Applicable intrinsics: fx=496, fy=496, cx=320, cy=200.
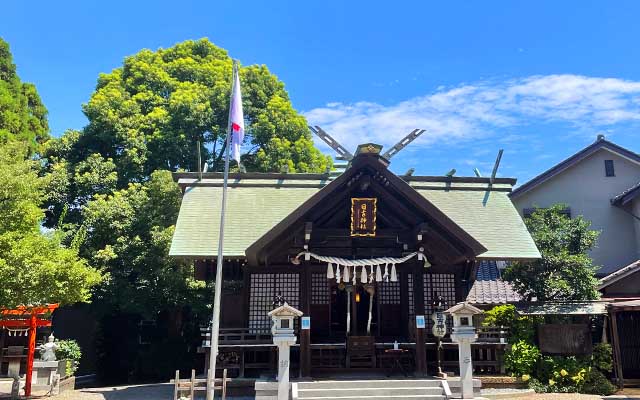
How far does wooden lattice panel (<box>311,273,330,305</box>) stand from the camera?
17438 mm

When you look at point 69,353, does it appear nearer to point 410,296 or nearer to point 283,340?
point 283,340

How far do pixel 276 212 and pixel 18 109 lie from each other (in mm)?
18530

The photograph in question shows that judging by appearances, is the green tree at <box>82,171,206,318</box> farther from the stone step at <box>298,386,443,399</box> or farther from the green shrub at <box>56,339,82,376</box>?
the stone step at <box>298,386,443,399</box>

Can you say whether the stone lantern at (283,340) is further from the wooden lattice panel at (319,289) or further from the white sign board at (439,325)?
the white sign board at (439,325)

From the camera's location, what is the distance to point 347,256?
16.2 meters

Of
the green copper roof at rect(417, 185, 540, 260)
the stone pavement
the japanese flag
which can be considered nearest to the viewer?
the stone pavement

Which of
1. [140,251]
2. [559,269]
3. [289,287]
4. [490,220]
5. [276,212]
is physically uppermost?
[276,212]

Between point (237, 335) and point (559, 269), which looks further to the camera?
point (559, 269)

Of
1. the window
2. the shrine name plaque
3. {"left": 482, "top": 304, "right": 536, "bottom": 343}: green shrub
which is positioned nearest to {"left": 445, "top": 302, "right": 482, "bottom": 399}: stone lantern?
{"left": 482, "top": 304, "right": 536, "bottom": 343}: green shrub

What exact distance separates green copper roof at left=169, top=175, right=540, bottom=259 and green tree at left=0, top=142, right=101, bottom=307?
125 inches

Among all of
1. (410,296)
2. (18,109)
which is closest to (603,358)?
(410,296)

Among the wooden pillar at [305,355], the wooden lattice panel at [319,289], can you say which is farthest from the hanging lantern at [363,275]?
the wooden lattice panel at [319,289]

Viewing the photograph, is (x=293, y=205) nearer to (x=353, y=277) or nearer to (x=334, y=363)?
(x=353, y=277)

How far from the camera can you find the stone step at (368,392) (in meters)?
13.3
